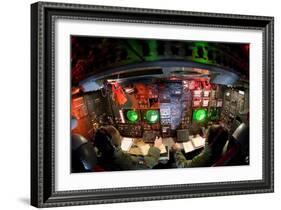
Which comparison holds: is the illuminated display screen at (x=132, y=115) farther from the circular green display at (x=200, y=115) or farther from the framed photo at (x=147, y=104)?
the circular green display at (x=200, y=115)

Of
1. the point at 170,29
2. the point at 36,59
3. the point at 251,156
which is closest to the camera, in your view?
the point at 36,59

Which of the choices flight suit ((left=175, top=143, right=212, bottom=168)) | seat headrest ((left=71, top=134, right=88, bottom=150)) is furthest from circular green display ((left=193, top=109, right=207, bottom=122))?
seat headrest ((left=71, top=134, right=88, bottom=150))

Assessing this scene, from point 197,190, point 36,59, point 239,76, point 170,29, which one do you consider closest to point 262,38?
Answer: point 239,76

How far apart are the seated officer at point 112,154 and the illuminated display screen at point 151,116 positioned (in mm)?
166

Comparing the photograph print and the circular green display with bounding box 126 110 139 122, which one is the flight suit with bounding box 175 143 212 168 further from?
the circular green display with bounding box 126 110 139 122

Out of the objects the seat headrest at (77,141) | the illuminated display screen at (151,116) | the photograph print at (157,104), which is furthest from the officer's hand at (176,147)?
the seat headrest at (77,141)

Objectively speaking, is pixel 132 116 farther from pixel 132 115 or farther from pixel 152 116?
pixel 152 116

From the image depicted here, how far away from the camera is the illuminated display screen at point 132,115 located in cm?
384

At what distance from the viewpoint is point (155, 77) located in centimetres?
390

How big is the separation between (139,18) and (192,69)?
379 mm

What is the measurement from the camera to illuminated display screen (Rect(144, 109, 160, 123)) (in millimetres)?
3896

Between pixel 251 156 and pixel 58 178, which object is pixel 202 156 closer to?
pixel 251 156

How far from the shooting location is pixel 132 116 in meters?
3.86

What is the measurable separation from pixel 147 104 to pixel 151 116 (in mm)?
60
